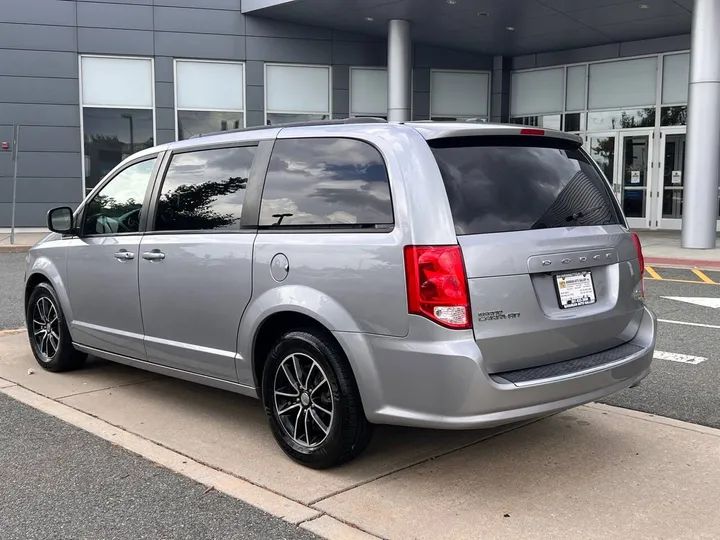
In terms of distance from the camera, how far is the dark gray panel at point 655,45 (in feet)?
68.3

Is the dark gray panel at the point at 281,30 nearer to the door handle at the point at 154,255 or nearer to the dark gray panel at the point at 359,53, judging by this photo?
the dark gray panel at the point at 359,53

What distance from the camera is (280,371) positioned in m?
4.10

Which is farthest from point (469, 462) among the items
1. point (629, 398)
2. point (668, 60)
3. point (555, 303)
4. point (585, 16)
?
point (668, 60)

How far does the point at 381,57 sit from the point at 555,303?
2085cm

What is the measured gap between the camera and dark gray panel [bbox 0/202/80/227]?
21266 mm

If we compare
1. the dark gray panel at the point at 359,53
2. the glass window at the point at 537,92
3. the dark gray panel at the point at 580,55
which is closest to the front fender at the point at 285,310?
the dark gray panel at the point at 359,53

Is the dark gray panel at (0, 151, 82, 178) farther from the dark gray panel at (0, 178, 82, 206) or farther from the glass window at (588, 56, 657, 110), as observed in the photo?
the glass window at (588, 56, 657, 110)

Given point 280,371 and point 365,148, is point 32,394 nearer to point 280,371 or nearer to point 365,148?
point 280,371

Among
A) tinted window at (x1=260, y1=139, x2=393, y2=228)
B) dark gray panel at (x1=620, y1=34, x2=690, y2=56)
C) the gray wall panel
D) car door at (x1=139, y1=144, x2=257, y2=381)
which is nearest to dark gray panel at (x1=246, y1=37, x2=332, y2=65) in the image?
the gray wall panel

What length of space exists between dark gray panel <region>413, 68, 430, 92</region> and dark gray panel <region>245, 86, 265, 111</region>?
193 inches

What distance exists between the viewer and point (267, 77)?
22656 millimetres

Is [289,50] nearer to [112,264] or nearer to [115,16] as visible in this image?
[115,16]

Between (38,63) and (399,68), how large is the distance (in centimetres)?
1037

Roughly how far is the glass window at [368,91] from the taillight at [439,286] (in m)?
20.4
